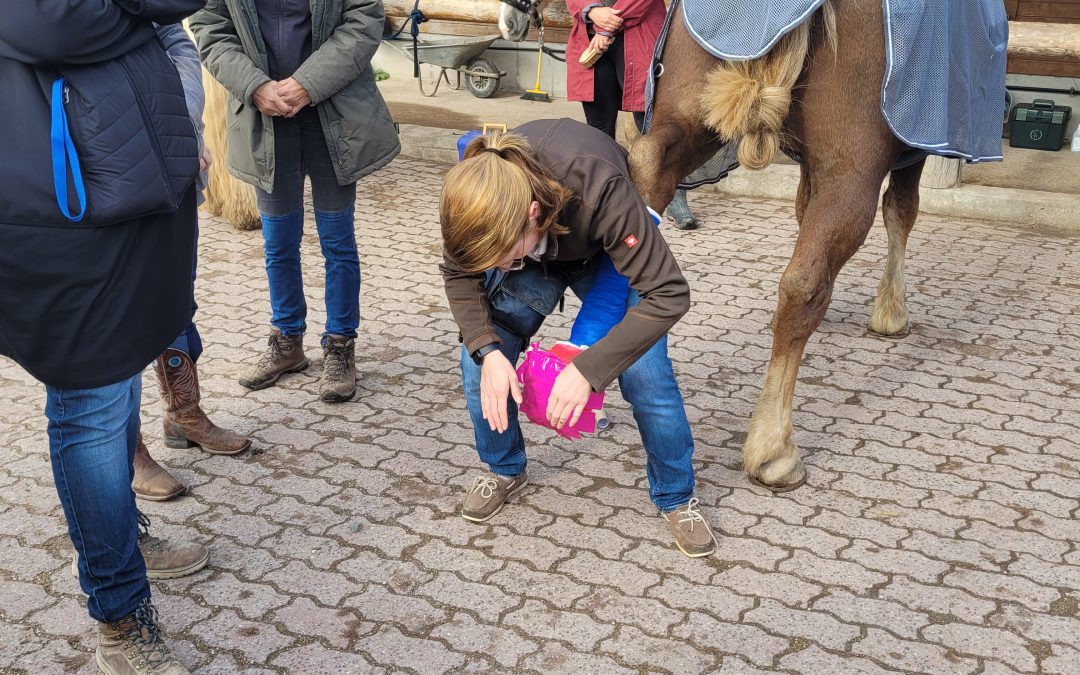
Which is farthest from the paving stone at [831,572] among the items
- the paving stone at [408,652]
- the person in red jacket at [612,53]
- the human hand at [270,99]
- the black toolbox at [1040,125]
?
the black toolbox at [1040,125]

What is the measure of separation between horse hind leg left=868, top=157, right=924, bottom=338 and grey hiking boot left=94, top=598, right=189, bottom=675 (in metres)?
3.15

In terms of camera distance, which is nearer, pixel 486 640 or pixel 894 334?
pixel 486 640

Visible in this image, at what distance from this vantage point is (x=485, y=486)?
3133mm

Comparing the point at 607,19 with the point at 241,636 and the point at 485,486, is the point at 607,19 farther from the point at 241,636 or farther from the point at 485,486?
the point at 241,636

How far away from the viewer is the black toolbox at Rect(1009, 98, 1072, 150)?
7.21 metres

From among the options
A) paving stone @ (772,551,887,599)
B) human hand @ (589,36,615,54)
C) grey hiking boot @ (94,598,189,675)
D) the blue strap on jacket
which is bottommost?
paving stone @ (772,551,887,599)

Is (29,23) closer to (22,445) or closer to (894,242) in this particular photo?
(22,445)

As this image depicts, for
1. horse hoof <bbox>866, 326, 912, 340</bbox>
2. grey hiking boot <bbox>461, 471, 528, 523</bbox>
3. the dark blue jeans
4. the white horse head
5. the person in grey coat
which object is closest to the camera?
grey hiking boot <bbox>461, 471, 528, 523</bbox>

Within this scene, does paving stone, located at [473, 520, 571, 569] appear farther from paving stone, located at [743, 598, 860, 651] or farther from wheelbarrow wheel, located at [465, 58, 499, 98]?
wheelbarrow wheel, located at [465, 58, 499, 98]

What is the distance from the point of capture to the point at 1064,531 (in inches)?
118

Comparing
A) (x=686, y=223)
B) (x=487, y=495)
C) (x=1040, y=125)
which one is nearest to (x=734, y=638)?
(x=487, y=495)

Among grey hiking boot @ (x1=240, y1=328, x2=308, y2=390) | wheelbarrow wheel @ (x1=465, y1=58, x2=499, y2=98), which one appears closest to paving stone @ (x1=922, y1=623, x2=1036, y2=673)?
grey hiking boot @ (x1=240, y1=328, x2=308, y2=390)

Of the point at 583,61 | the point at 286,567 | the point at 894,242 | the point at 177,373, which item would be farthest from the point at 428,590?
the point at 583,61

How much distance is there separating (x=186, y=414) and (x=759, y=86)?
2068mm
